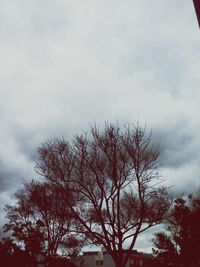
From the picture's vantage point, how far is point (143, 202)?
2225 cm

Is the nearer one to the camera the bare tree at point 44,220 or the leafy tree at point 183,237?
the bare tree at point 44,220

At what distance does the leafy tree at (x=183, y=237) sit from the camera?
44500 millimetres

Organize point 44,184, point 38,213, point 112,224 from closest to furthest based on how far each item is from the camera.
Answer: point 112,224 < point 44,184 < point 38,213

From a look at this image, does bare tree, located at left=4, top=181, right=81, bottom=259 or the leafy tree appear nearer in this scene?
bare tree, located at left=4, top=181, right=81, bottom=259

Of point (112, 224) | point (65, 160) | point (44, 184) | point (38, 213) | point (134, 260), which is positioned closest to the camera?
point (112, 224)

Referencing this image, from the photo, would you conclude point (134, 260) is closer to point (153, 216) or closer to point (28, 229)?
point (28, 229)

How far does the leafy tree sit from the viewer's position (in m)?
44.5

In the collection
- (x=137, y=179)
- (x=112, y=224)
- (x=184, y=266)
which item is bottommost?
(x=184, y=266)

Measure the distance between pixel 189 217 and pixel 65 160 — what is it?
27.4 metres

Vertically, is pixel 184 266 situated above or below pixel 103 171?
below

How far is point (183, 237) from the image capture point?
4559 centimetres

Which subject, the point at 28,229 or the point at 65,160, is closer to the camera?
the point at 65,160

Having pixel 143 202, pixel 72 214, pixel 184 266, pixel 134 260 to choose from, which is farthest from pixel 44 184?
Answer: pixel 134 260

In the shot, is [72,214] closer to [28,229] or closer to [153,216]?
[153,216]
